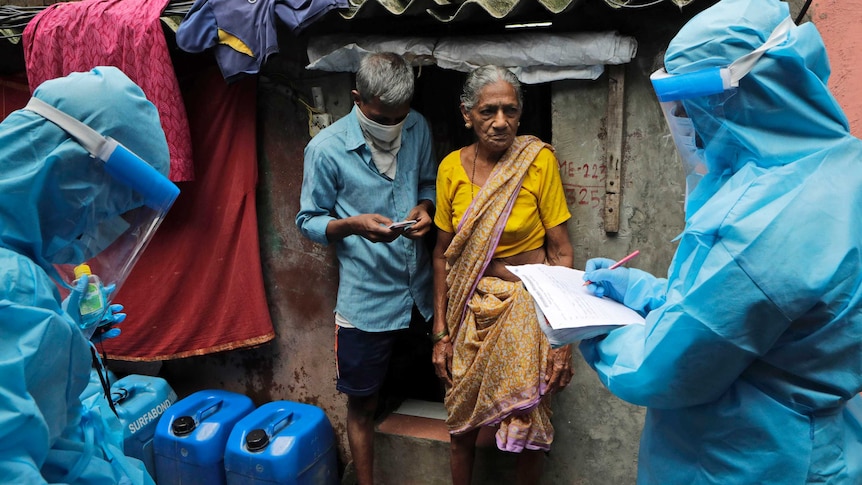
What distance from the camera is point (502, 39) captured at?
3154 millimetres

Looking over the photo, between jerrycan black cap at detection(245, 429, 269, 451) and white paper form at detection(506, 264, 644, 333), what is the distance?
85.8 inches

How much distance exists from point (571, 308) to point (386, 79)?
1671mm

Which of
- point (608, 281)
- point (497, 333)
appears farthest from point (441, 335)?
point (608, 281)

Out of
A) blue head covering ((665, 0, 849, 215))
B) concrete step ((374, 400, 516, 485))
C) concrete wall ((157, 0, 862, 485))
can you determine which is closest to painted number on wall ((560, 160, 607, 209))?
concrete wall ((157, 0, 862, 485))

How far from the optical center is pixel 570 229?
11.0 feet

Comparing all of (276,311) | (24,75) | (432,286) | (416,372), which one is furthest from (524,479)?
(24,75)

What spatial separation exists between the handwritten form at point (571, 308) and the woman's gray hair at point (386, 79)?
50.5 inches

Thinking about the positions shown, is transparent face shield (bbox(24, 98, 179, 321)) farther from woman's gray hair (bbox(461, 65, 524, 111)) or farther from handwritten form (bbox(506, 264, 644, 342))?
woman's gray hair (bbox(461, 65, 524, 111))

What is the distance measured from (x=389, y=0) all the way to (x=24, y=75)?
300 cm

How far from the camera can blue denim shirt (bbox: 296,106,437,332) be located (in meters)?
3.23

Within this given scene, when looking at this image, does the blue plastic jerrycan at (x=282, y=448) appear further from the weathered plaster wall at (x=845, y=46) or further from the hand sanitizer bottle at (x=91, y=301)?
the weathered plaster wall at (x=845, y=46)

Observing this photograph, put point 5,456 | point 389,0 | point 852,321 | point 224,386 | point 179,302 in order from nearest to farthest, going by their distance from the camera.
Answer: point 5,456 → point 852,321 → point 389,0 → point 179,302 → point 224,386

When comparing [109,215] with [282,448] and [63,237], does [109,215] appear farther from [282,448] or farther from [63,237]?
[282,448]

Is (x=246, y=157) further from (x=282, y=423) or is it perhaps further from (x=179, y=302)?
Answer: (x=282, y=423)
